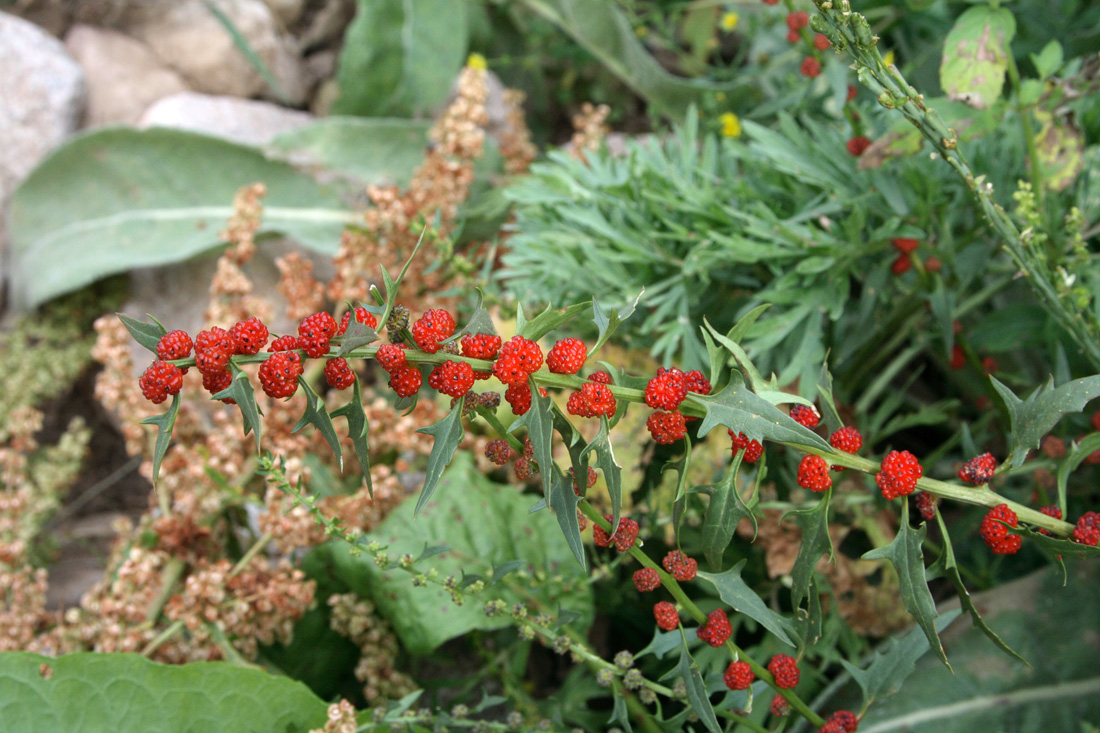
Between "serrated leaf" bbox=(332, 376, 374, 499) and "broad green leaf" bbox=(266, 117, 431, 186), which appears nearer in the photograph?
"serrated leaf" bbox=(332, 376, 374, 499)

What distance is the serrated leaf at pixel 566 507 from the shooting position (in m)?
0.62

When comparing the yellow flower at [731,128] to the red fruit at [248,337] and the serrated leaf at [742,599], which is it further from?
the red fruit at [248,337]

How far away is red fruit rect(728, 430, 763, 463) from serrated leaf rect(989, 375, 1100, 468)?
198 millimetres

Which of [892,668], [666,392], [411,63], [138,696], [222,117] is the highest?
[411,63]

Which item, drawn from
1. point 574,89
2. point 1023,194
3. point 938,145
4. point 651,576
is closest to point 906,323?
point 1023,194

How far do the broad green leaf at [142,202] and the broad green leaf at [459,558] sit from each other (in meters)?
0.78

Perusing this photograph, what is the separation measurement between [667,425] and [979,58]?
27.6 inches

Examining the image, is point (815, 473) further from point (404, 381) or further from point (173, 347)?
point (173, 347)

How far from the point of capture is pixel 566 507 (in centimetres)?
63

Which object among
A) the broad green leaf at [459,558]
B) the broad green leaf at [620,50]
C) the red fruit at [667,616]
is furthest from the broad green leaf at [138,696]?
the broad green leaf at [620,50]

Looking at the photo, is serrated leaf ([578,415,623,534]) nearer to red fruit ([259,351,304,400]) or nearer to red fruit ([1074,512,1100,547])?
red fruit ([259,351,304,400])

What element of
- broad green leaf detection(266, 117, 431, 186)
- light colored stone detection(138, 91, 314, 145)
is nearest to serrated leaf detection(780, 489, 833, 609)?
broad green leaf detection(266, 117, 431, 186)

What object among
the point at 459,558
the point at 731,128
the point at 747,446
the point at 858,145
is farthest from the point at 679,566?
the point at 731,128

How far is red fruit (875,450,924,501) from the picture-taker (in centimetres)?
67
